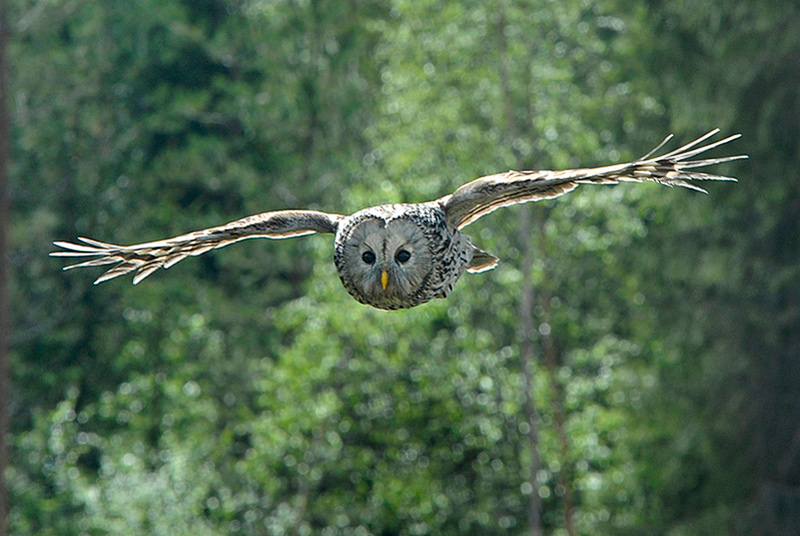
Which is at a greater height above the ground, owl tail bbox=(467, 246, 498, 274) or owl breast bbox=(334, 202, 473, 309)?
owl tail bbox=(467, 246, 498, 274)

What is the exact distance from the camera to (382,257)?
4316mm

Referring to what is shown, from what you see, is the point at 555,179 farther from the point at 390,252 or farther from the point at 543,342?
the point at 543,342

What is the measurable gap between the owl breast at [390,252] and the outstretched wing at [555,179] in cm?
12

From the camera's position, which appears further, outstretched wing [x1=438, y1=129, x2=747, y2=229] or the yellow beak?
the yellow beak

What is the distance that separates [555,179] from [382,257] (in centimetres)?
59

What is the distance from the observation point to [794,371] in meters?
11.0

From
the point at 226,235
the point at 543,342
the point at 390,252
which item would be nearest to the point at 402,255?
the point at 390,252

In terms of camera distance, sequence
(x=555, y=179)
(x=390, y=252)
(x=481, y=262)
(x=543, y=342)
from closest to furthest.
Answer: (x=555, y=179)
(x=390, y=252)
(x=481, y=262)
(x=543, y=342)

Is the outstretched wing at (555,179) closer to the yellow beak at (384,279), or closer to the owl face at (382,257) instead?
the owl face at (382,257)

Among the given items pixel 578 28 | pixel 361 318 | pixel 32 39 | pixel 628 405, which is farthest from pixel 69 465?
pixel 32 39

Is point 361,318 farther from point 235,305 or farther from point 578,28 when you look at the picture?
point 235,305

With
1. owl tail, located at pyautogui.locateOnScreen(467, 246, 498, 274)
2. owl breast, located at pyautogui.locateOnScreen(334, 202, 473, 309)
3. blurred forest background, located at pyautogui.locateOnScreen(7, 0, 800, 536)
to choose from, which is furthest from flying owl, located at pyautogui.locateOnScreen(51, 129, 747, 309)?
blurred forest background, located at pyautogui.locateOnScreen(7, 0, 800, 536)

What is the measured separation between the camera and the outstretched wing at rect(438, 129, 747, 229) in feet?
13.4

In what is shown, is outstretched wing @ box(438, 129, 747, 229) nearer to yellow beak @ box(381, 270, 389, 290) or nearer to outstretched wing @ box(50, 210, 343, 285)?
yellow beak @ box(381, 270, 389, 290)
